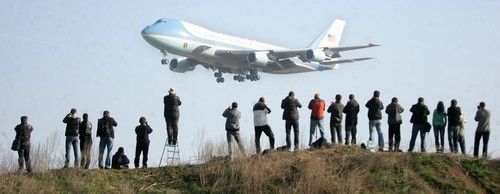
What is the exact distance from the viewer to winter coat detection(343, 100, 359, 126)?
19.3 meters

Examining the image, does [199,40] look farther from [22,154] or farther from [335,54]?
[22,154]

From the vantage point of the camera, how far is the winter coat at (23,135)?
Answer: 17391 millimetres

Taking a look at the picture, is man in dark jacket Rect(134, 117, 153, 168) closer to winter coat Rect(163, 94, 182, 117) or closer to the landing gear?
winter coat Rect(163, 94, 182, 117)

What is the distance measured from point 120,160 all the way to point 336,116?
194 inches

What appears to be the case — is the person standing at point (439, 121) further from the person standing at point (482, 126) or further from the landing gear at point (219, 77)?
the landing gear at point (219, 77)

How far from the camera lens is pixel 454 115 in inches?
765

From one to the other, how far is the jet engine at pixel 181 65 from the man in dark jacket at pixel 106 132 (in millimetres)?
37921

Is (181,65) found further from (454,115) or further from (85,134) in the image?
(85,134)

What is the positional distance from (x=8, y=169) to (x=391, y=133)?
27.9ft

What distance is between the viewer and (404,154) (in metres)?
17.5

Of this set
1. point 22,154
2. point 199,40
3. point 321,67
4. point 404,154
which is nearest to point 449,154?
point 404,154

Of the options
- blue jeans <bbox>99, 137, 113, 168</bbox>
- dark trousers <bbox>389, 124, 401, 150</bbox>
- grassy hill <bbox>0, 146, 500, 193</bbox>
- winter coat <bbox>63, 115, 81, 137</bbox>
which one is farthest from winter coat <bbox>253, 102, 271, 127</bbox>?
winter coat <bbox>63, 115, 81, 137</bbox>

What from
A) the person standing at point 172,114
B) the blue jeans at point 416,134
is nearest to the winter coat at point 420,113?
the blue jeans at point 416,134

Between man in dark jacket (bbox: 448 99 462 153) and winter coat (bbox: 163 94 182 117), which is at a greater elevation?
winter coat (bbox: 163 94 182 117)
